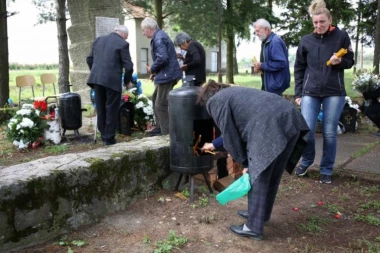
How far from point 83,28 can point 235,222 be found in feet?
20.8

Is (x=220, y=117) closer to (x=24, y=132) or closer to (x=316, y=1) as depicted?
(x=316, y=1)

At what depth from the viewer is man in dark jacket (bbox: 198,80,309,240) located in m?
2.80

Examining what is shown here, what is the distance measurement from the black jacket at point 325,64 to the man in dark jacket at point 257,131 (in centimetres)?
133

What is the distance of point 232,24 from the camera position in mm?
16844

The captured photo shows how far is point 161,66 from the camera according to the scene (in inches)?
219

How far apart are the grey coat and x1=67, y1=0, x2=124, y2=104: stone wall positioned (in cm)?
610

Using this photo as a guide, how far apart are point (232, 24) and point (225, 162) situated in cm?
1324

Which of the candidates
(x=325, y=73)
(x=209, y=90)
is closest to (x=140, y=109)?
(x=325, y=73)

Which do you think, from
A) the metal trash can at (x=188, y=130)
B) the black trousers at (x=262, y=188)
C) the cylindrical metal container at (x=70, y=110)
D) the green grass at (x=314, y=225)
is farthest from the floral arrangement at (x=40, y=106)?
the green grass at (x=314, y=225)

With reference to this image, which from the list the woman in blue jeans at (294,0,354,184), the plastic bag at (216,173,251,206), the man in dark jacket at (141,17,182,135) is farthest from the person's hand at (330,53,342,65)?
the man in dark jacket at (141,17,182,135)

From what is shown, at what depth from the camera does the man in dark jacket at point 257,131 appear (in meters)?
2.80

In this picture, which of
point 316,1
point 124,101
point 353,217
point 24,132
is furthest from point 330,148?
point 24,132

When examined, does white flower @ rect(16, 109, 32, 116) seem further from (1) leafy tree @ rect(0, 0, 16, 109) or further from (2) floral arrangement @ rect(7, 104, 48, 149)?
(1) leafy tree @ rect(0, 0, 16, 109)

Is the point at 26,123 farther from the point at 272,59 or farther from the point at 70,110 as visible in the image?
the point at 272,59
